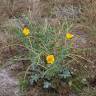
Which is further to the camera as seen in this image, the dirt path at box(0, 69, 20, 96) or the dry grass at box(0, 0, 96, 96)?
the dry grass at box(0, 0, 96, 96)

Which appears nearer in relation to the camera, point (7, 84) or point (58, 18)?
point (7, 84)

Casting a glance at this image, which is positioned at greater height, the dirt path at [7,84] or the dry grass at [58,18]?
the dry grass at [58,18]

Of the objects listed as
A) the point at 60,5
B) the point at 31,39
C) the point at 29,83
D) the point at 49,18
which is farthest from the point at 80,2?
the point at 29,83

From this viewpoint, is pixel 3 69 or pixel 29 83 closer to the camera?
pixel 29 83

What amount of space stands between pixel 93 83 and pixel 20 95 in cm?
65

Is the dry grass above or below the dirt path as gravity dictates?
above

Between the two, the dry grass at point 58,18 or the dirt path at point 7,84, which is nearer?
the dirt path at point 7,84

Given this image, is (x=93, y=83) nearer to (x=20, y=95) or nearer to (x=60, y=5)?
(x=20, y=95)

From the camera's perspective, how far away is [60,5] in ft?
14.0

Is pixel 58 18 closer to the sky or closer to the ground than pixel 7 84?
closer to the sky

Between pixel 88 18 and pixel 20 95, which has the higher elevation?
pixel 88 18

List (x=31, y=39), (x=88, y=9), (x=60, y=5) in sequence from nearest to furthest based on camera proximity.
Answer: (x=31, y=39), (x=88, y=9), (x=60, y=5)

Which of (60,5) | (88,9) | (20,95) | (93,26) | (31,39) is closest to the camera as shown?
(20,95)

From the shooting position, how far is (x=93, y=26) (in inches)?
143
